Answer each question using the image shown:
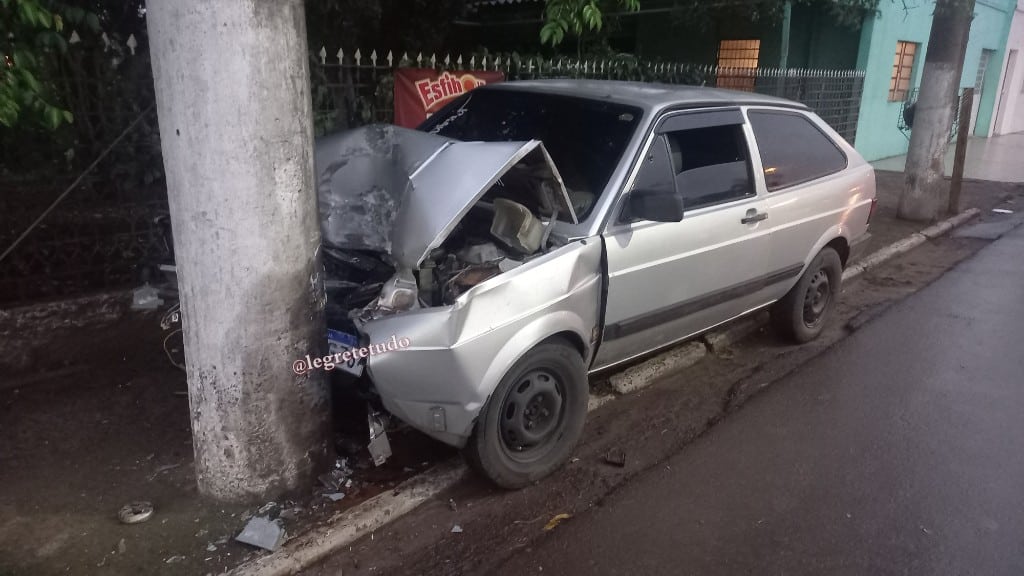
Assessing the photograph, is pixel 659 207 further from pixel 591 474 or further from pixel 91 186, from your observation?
pixel 91 186

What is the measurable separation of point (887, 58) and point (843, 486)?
1396cm

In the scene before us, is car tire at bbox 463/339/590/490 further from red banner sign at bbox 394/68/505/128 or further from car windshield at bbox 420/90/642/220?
red banner sign at bbox 394/68/505/128

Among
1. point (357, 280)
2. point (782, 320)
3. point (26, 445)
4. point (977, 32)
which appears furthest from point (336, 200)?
point (977, 32)

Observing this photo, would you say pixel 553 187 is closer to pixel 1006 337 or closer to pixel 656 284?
pixel 656 284

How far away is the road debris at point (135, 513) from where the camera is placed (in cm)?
322

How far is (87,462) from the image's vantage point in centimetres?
369

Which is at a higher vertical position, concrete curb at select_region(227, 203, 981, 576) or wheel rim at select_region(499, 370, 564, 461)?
wheel rim at select_region(499, 370, 564, 461)

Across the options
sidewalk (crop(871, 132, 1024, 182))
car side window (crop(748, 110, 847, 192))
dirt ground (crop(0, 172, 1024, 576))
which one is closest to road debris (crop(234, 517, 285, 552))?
dirt ground (crop(0, 172, 1024, 576))

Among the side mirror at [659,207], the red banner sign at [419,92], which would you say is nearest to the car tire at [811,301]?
the side mirror at [659,207]

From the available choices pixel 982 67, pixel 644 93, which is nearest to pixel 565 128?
pixel 644 93

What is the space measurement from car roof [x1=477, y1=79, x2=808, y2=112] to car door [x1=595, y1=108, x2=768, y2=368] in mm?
85

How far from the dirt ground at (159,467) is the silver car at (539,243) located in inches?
13.0

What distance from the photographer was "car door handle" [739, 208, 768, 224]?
4574 millimetres

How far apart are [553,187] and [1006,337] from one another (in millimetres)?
4477
